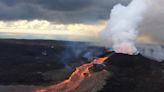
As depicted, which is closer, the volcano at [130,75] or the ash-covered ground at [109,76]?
the volcano at [130,75]

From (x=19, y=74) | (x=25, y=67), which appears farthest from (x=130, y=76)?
Result: (x=25, y=67)

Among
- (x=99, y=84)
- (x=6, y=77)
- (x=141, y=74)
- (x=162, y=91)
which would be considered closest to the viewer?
(x=162, y=91)

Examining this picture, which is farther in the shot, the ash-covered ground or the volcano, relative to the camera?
the ash-covered ground

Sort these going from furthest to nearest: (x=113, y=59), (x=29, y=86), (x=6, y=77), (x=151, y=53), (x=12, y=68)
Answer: (x=151, y=53) < (x=12, y=68) < (x=113, y=59) < (x=6, y=77) < (x=29, y=86)

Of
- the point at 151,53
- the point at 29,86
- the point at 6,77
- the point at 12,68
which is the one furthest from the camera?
the point at 151,53

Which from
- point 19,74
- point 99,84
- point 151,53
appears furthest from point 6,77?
point 151,53

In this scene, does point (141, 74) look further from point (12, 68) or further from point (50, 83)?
point (12, 68)

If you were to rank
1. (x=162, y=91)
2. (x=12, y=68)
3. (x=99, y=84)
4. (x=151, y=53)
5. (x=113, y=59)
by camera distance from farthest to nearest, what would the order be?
(x=151, y=53) → (x=12, y=68) → (x=113, y=59) → (x=99, y=84) → (x=162, y=91)

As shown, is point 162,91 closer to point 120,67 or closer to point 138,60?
point 120,67

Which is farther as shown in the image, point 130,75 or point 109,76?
point 130,75

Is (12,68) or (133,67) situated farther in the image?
(12,68)
